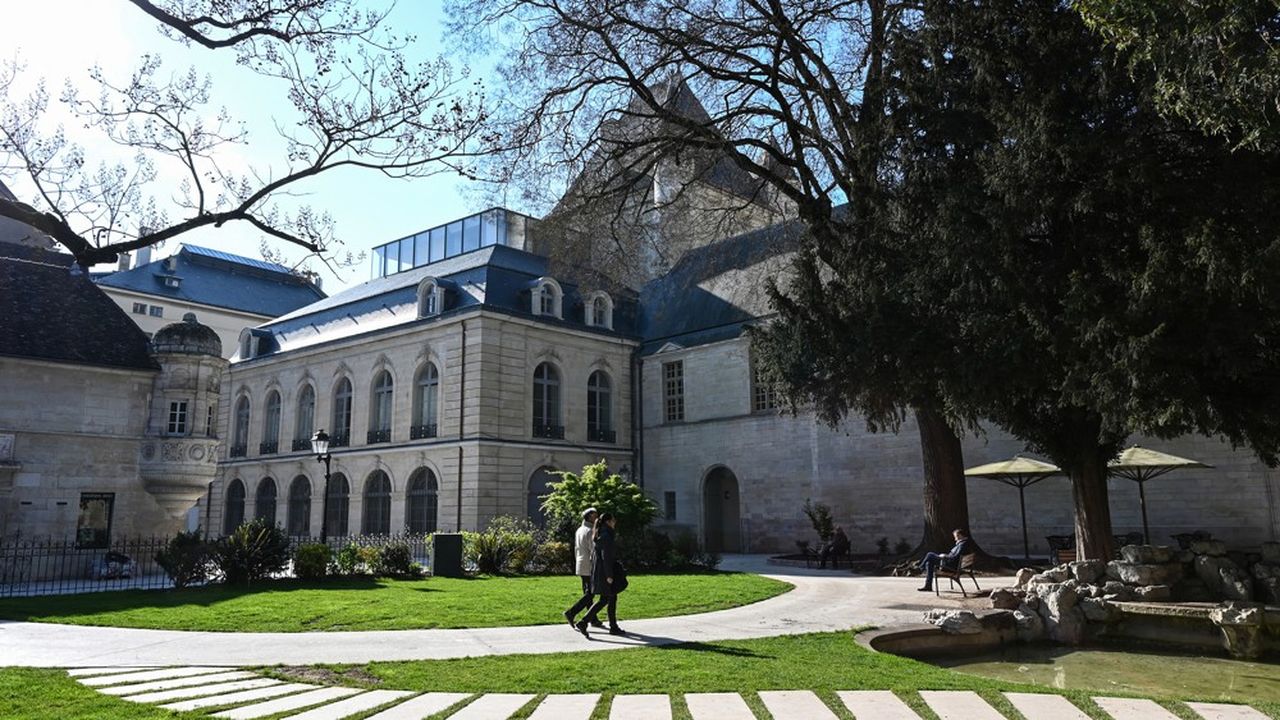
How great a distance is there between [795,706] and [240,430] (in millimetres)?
36675

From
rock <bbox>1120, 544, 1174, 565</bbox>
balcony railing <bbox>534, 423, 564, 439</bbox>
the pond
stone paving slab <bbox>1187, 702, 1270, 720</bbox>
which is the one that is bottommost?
the pond

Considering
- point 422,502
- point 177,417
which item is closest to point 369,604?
point 177,417

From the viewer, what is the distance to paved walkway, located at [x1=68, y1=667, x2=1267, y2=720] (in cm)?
621

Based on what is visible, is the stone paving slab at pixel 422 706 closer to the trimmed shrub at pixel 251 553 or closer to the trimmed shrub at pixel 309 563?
the trimmed shrub at pixel 251 553

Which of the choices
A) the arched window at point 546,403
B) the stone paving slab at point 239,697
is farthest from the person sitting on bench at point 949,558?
the arched window at point 546,403

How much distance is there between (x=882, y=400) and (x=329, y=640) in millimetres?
10224

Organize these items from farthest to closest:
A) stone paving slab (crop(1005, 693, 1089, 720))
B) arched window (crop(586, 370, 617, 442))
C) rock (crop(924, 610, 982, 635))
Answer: arched window (crop(586, 370, 617, 442)) → rock (crop(924, 610, 982, 635)) → stone paving slab (crop(1005, 693, 1089, 720))

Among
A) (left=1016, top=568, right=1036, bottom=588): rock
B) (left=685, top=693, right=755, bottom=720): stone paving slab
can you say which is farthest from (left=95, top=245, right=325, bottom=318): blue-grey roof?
(left=685, top=693, right=755, bottom=720): stone paving slab

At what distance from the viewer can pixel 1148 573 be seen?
449 inches

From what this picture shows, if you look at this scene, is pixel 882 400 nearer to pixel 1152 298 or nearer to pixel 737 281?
pixel 1152 298

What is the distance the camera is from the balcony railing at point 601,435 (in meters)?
31.9

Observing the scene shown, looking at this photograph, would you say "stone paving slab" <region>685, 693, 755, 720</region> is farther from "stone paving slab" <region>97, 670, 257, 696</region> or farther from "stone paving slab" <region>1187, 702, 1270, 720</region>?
"stone paving slab" <region>97, 670, 257, 696</region>

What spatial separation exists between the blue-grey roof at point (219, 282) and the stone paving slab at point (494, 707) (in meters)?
43.9

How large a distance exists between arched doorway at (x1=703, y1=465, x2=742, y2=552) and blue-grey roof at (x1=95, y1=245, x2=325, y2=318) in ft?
89.1
